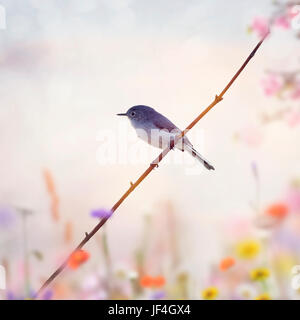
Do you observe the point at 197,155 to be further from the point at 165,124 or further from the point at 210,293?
the point at 210,293

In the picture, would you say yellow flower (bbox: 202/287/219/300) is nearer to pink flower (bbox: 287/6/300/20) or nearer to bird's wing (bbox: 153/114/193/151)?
bird's wing (bbox: 153/114/193/151)

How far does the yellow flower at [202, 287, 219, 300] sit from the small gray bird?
1.07ft

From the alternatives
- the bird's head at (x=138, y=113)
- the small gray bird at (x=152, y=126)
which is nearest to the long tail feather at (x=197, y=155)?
the small gray bird at (x=152, y=126)

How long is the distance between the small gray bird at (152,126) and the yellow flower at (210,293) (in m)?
0.33

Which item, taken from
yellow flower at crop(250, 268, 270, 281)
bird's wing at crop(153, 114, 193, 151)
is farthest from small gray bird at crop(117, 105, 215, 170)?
yellow flower at crop(250, 268, 270, 281)

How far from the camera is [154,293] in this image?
0.96 m

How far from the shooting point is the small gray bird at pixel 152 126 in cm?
96

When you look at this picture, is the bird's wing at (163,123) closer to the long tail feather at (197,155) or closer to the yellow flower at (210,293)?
the long tail feather at (197,155)

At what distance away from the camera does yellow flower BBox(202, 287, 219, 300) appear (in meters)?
0.96

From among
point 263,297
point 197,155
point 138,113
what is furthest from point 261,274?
point 138,113

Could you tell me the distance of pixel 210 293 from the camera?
0.97 metres

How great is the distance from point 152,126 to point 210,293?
397 millimetres
